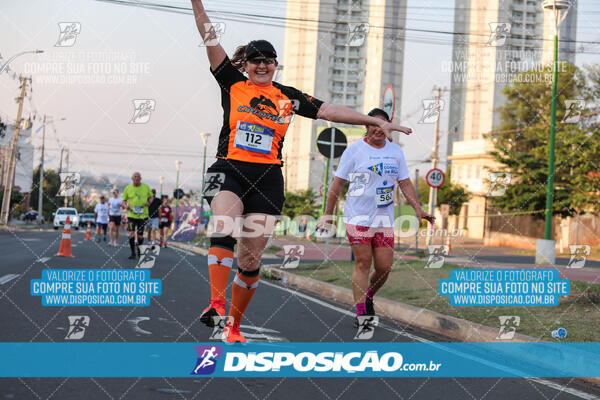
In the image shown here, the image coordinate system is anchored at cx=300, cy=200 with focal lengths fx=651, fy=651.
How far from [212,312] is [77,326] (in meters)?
2.11

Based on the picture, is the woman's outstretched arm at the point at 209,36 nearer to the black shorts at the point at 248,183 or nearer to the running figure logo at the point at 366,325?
the black shorts at the point at 248,183

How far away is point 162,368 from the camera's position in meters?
4.07

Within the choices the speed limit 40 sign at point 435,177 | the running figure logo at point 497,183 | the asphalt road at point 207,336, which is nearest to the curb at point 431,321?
the asphalt road at point 207,336

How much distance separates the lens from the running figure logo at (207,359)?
13.4ft

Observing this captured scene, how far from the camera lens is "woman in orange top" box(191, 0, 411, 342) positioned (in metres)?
4.10

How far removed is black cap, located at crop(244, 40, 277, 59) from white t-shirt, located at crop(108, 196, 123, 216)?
14.3 meters

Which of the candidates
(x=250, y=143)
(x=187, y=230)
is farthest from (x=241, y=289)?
(x=187, y=230)

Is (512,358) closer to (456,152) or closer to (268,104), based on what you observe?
(268,104)

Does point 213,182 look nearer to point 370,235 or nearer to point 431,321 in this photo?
point 370,235

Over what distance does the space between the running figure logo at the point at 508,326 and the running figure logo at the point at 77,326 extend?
358cm

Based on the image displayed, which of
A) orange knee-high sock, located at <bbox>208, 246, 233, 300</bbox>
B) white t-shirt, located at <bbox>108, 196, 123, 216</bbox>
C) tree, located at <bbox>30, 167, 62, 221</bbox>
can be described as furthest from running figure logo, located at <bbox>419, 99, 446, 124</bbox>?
tree, located at <bbox>30, 167, 62, 221</bbox>

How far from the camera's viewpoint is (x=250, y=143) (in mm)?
4141

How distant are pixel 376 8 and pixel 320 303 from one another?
10242 centimetres

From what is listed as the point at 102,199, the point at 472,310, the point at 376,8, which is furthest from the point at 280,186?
the point at 376,8
